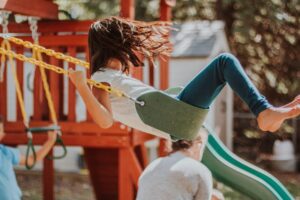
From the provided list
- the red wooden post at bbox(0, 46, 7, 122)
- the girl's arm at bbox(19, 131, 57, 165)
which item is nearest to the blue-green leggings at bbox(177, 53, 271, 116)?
the girl's arm at bbox(19, 131, 57, 165)

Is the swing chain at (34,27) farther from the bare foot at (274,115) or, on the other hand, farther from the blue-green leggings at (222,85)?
the bare foot at (274,115)

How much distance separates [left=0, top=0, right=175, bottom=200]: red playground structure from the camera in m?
5.50

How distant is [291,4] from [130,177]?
24.3ft

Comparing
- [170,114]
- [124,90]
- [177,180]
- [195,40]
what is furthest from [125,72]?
[195,40]

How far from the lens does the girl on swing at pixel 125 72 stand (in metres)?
2.96

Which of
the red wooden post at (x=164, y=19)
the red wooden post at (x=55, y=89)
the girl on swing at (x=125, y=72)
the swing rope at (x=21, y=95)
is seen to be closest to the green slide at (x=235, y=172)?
the swing rope at (x=21, y=95)

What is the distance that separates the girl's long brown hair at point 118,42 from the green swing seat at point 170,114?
0.23 meters

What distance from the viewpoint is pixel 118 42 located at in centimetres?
321

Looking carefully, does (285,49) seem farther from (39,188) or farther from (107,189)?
(107,189)

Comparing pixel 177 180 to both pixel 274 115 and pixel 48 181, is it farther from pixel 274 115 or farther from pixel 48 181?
pixel 48 181

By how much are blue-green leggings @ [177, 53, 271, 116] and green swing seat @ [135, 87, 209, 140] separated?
5 centimetres

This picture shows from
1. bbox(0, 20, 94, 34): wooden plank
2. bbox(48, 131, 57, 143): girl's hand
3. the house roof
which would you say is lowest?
bbox(48, 131, 57, 143): girl's hand

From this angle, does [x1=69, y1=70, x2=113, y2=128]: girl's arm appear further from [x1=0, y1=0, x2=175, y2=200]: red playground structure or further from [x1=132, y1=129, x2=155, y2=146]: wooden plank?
[x1=132, y1=129, x2=155, y2=146]: wooden plank

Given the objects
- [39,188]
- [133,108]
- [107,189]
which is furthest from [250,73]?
[133,108]
